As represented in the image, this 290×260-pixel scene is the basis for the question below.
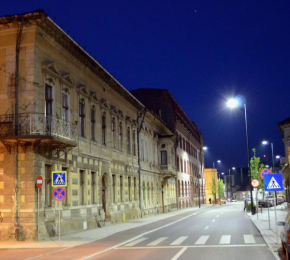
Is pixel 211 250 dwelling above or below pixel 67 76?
below

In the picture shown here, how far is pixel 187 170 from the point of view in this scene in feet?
234

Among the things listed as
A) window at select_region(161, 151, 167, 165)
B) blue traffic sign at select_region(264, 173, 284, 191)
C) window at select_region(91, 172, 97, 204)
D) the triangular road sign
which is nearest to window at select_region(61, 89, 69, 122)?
window at select_region(91, 172, 97, 204)

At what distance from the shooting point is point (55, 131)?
20.8m

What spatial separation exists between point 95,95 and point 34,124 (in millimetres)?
9741

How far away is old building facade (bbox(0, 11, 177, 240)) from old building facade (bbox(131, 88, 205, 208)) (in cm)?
2462

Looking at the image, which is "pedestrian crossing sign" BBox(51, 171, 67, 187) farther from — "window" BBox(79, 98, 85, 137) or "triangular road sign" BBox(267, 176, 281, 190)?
"window" BBox(79, 98, 85, 137)

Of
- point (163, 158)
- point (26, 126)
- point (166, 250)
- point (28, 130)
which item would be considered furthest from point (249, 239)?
point (163, 158)

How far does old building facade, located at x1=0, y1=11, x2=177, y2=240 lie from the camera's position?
20.0 meters

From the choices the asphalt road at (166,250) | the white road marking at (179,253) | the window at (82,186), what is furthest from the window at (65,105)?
the white road marking at (179,253)

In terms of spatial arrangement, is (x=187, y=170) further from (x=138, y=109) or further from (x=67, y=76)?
(x=67, y=76)

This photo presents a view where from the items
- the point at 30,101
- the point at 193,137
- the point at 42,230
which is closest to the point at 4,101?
the point at 30,101

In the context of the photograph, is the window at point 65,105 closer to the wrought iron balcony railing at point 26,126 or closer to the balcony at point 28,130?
the balcony at point 28,130

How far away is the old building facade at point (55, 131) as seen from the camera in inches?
787

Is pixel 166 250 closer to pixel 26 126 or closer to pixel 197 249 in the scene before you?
pixel 197 249
